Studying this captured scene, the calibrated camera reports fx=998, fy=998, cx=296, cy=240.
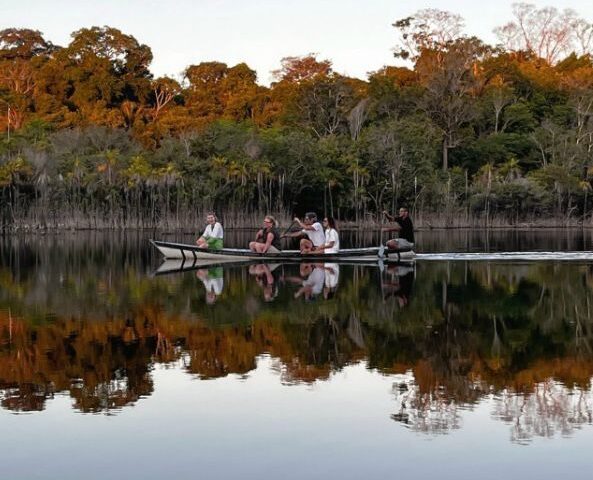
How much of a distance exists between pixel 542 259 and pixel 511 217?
25849mm

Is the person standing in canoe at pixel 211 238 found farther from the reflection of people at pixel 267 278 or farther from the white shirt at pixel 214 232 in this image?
the reflection of people at pixel 267 278

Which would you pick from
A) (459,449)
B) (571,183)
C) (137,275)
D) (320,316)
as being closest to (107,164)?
(571,183)

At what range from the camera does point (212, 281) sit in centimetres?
1812

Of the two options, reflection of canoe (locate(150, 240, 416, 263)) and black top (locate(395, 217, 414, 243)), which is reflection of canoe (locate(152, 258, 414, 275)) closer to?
reflection of canoe (locate(150, 240, 416, 263))

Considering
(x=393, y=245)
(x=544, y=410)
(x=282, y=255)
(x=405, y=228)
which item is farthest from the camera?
(x=405, y=228)

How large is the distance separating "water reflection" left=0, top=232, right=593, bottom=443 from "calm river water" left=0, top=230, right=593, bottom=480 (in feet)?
0.10

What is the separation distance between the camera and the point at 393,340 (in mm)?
10586

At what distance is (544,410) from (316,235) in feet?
50.8

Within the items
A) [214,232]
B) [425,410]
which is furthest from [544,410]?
[214,232]

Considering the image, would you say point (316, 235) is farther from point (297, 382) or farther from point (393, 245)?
point (297, 382)

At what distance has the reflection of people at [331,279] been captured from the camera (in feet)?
51.0

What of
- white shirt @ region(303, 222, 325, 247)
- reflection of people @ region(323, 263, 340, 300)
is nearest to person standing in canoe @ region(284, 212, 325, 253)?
white shirt @ region(303, 222, 325, 247)

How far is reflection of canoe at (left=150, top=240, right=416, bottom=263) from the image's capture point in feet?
72.5

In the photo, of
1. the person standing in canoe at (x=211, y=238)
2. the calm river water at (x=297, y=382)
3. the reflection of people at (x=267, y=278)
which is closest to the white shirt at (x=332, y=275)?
the calm river water at (x=297, y=382)
